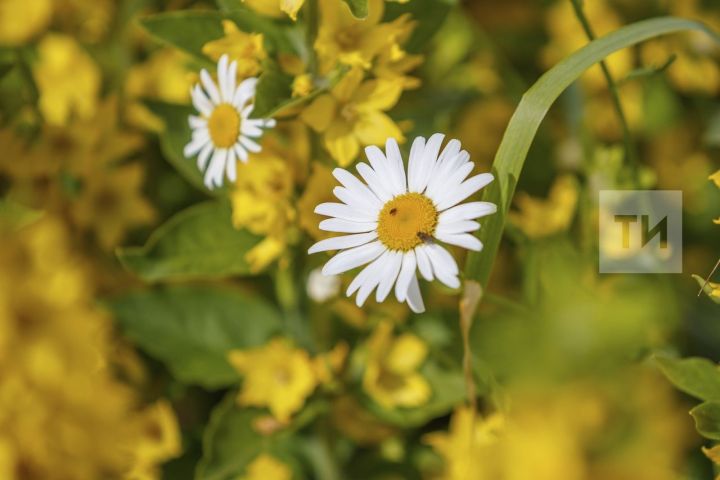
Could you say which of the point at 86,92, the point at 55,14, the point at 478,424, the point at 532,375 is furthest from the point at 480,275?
the point at 55,14

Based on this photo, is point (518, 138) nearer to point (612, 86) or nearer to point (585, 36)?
point (612, 86)

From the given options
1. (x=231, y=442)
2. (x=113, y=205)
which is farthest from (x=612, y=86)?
(x=113, y=205)

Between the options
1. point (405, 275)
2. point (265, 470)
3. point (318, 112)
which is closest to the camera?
point (405, 275)

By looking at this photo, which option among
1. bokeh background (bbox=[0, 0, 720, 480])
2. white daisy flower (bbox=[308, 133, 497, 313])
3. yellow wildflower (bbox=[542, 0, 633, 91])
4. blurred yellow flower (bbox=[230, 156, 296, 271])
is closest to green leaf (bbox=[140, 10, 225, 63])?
bokeh background (bbox=[0, 0, 720, 480])

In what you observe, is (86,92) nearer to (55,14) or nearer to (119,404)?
(55,14)

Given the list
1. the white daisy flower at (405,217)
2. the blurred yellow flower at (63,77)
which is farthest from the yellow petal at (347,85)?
the blurred yellow flower at (63,77)
